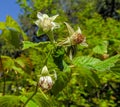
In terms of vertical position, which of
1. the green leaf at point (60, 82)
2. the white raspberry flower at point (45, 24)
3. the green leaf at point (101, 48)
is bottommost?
the green leaf at point (60, 82)

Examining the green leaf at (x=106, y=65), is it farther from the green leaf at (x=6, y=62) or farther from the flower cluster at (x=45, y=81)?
the green leaf at (x=6, y=62)

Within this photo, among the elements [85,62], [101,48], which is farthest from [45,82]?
[101,48]

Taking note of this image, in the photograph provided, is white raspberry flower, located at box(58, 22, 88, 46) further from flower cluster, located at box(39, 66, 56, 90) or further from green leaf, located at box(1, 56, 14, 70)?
green leaf, located at box(1, 56, 14, 70)

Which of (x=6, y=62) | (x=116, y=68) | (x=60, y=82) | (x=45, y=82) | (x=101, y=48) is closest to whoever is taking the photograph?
(x=45, y=82)

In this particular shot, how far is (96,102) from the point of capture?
625 cm

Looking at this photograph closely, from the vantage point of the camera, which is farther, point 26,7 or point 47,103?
point 26,7

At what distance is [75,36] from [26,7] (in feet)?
27.4

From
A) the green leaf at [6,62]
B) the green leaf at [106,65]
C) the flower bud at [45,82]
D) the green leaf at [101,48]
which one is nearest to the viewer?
the flower bud at [45,82]

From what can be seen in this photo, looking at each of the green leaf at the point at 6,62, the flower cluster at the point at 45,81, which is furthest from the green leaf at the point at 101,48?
the flower cluster at the point at 45,81

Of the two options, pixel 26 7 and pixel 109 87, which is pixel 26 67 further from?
pixel 26 7

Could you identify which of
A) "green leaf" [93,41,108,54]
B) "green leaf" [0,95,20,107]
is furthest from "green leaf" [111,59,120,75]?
"green leaf" [93,41,108,54]

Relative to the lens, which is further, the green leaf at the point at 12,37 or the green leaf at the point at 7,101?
the green leaf at the point at 12,37

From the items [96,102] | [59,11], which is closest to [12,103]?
[96,102]

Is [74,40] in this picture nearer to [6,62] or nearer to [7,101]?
[7,101]
